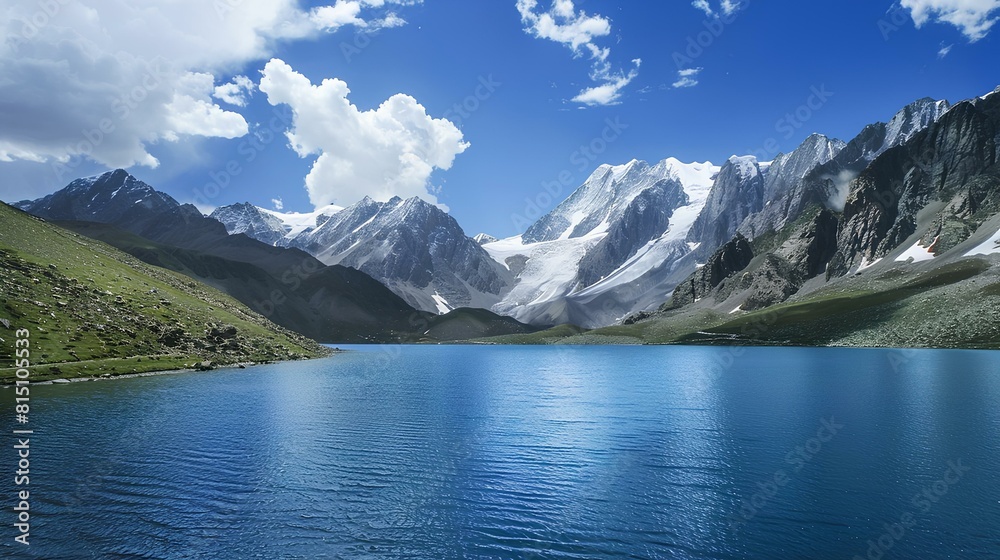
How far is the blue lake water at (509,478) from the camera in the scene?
79.3ft

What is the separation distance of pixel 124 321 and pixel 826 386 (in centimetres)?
13001

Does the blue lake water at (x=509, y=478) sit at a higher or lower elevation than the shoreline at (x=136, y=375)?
higher

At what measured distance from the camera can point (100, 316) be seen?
98.9 metres

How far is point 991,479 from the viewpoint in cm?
3269

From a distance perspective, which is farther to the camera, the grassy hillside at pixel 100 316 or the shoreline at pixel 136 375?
the grassy hillside at pixel 100 316

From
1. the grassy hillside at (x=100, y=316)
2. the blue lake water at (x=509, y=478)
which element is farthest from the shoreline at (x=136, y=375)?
the blue lake water at (x=509, y=478)

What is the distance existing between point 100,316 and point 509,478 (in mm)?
100764

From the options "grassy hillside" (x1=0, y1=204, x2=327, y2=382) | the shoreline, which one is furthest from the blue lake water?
"grassy hillside" (x1=0, y1=204, x2=327, y2=382)

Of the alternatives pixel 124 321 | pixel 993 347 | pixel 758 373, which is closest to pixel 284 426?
pixel 124 321

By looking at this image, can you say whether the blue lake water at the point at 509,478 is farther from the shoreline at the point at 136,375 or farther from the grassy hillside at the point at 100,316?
the grassy hillside at the point at 100,316

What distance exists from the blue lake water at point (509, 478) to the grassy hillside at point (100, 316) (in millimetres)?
18032

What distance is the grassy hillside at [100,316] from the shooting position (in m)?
81.2

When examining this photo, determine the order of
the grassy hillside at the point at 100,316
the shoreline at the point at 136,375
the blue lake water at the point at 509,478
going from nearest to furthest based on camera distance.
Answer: the blue lake water at the point at 509,478, the shoreline at the point at 136,375, the grassy hillside at the point at 100,316

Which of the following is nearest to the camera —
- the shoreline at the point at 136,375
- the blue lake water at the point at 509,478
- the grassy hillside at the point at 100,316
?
the blue lake water at the point at 509,478
